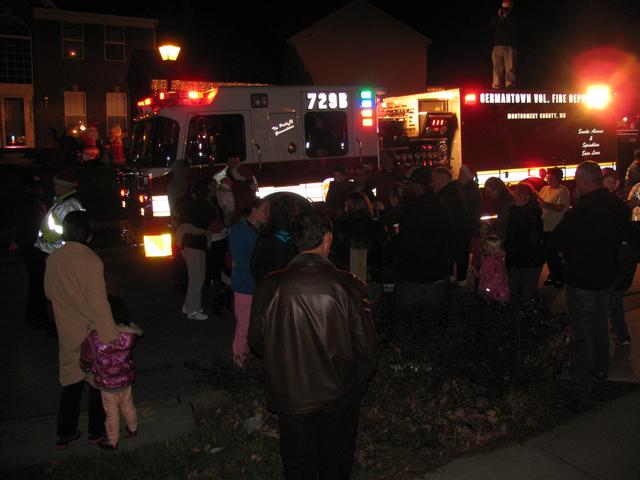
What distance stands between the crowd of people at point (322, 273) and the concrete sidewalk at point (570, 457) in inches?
23.4

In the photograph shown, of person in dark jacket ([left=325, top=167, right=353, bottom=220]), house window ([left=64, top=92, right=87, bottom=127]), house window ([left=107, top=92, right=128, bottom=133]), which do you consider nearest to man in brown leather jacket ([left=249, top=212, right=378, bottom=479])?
person in dark jacket ([left=325, top=167, right=353, bottom=220])

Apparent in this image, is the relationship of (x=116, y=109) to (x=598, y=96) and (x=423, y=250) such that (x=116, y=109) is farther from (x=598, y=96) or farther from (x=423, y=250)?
(x=423, y=250)

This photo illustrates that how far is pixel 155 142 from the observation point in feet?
33.7

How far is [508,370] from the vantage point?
5.09m

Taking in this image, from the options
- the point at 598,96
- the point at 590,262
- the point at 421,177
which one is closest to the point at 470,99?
the point at 598,96

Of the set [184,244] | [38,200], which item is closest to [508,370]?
[184,244]

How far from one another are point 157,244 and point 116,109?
2232 cm

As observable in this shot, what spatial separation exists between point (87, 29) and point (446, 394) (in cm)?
2907

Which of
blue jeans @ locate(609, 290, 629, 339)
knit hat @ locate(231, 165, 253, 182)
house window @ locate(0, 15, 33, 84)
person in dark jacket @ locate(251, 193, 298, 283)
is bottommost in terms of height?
blue jeans @ locate(609, 290, 629, 339)

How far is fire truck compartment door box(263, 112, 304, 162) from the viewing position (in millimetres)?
10508

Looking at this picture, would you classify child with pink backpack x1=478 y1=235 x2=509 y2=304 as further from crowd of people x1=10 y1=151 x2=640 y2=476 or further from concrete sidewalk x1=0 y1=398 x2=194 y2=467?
concrete sidewalk x1=0 y1=398 x2=194 y2=467

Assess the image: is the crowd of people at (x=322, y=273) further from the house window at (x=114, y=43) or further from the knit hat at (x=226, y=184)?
the house window at (x=114, y=43)

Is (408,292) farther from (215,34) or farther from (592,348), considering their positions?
(215,34)

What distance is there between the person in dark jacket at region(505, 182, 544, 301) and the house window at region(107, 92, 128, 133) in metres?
25.9
